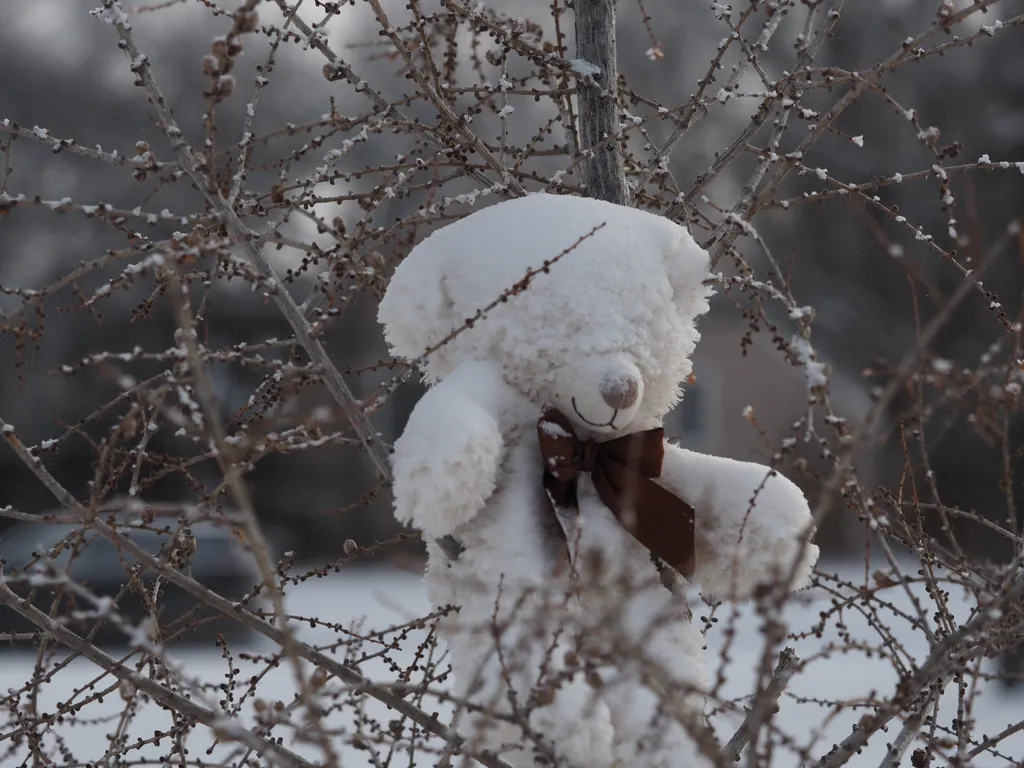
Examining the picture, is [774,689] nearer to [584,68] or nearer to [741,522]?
[741,522]

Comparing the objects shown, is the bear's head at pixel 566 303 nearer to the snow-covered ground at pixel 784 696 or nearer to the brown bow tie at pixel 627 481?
the brown bow tie at pixel 627 481

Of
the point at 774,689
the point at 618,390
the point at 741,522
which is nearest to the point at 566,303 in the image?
the point at 618,390

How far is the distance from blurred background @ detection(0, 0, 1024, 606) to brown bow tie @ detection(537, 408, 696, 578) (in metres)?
9.09

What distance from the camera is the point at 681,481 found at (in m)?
1.84

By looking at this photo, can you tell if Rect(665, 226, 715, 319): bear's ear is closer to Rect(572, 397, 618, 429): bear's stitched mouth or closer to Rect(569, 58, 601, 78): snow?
Rect(572, 397, 618, 429): bear's stitched mouth

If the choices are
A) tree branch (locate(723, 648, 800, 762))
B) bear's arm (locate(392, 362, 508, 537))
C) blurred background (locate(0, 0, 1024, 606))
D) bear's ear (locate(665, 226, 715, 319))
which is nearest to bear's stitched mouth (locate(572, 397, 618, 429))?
bear's arm (locate(392, 362, 508, 537))

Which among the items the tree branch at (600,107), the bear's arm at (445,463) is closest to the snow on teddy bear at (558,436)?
the bear's arm at (445,463)

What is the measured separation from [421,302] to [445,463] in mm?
340

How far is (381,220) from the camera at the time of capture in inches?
428

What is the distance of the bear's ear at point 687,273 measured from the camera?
1808mm

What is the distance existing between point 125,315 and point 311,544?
3723 mm

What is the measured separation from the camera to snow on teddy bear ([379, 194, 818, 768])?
1568mm

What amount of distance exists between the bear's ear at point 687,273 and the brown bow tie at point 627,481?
0.23 meters

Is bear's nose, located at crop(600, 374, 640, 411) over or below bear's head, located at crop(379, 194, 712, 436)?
below
